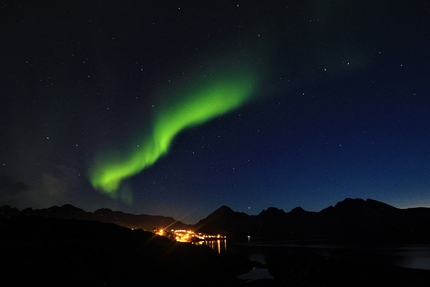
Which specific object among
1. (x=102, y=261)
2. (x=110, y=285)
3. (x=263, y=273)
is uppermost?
(x=102, y=261)

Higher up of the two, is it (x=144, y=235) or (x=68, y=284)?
(x=144, y=235)

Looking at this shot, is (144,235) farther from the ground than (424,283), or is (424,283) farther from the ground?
(144,235)

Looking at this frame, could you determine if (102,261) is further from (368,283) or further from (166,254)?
(368,283)

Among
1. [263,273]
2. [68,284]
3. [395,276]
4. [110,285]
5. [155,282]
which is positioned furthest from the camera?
[263,273]

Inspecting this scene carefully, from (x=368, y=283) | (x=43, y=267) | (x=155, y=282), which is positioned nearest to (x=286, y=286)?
(x=368, y=283)

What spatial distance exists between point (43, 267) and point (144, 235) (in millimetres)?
26652

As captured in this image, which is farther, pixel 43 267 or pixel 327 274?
pixel 327 274

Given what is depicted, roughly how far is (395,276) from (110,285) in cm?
3763

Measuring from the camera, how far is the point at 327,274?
3488 centimetres

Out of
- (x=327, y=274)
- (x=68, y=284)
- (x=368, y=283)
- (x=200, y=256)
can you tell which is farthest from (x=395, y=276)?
(x=68, y=284)

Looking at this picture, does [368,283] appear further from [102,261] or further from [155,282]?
[102,261]

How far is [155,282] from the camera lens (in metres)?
30.9

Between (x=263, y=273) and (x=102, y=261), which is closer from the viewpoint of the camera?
(x=102, y=261)

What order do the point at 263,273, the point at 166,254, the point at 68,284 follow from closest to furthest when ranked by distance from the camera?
the point at 68,284, the point at 166,254, the point at 263,273
